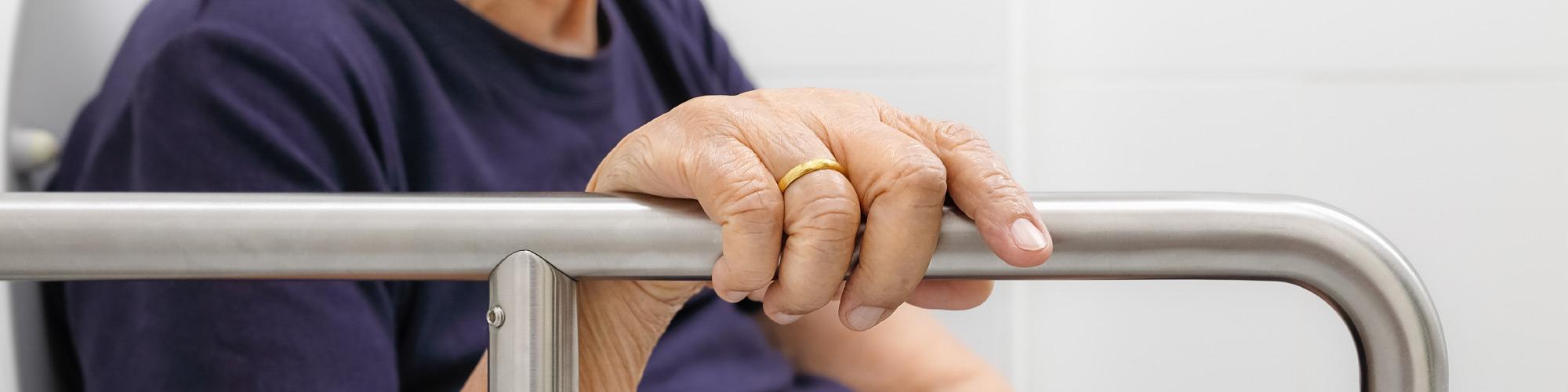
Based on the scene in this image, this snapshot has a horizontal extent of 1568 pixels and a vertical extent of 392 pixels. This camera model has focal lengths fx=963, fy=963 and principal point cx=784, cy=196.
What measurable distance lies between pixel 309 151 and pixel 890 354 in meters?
0.39

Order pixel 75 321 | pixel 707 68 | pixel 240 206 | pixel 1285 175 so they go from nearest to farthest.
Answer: pixel 240 206, pixel 75 321, pixel 707 68, pixel 1285 175

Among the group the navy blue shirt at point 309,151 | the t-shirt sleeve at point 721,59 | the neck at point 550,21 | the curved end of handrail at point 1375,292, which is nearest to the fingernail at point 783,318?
the curved end of handrail at point 1375,292

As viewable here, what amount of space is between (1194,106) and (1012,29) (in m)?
0.17

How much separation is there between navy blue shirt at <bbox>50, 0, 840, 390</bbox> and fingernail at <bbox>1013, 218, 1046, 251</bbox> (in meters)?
0.30

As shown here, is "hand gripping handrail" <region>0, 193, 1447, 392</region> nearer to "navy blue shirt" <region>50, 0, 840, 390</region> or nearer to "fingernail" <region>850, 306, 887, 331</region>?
"fingernail" <region>850, 306, 887, 331</region>

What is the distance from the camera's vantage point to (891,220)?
0.72 feet

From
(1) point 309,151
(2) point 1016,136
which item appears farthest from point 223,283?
Answer: (2) point 1016,136

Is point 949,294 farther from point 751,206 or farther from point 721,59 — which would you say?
point 721,59

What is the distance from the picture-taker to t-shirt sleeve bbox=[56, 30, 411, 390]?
37cm

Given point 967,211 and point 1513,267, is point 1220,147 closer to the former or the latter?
point 1513,267

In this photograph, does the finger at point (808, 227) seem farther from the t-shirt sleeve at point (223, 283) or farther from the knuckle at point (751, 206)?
the t-shirt sleeve at point (223, 283)

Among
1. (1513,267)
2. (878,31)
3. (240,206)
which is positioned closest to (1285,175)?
(1513,267)

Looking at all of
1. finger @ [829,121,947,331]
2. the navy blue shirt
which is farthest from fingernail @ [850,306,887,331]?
the navy blue shirt

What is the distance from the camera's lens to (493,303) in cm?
23
